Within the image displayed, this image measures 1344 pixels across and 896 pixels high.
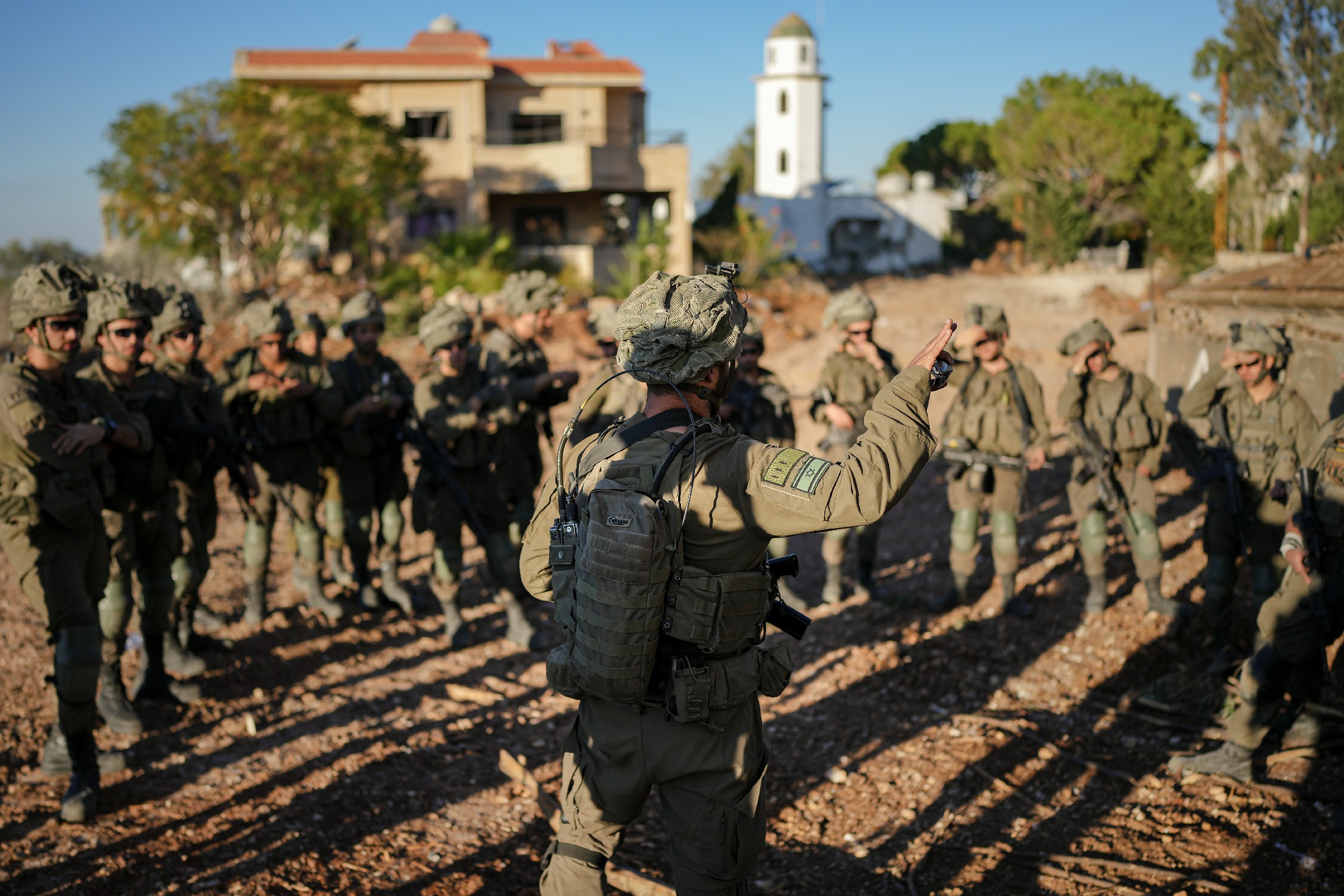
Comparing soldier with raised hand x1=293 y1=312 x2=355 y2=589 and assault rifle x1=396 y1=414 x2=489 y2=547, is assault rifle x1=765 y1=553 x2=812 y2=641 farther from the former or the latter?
soldier with raised hand x1=293 y1=312 x2=355 y2=589

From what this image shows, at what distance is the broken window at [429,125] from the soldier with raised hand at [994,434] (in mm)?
22679

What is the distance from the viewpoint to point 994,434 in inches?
281

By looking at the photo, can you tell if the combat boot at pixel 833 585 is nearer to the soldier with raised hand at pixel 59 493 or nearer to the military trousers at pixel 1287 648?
the military trousers at pixel 1287 648

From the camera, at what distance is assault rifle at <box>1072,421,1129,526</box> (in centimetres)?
687

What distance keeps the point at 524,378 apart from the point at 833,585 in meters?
2.83

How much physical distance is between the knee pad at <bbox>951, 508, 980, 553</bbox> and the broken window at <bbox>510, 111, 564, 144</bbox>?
23.6m

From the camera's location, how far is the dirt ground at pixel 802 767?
161 inches

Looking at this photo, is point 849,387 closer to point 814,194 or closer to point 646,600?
point 646,600

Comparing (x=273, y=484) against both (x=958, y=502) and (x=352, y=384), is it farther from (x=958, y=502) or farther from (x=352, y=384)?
(x=958, y=502)

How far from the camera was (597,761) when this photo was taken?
2.98 metres

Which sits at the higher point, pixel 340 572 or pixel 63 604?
pixel 63 604

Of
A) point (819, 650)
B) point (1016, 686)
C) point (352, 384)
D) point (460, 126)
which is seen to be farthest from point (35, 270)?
point (460, 126)

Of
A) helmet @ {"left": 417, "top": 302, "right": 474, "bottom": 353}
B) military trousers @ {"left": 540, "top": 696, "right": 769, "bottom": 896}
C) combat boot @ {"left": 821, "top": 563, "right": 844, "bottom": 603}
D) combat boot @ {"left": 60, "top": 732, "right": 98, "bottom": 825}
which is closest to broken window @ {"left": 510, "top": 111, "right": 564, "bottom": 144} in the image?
helmet @ {"left": 417, "top": 302, "right": 474, "bottom": 353}

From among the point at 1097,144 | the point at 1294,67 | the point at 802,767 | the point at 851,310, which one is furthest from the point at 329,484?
the point at 1097,144
